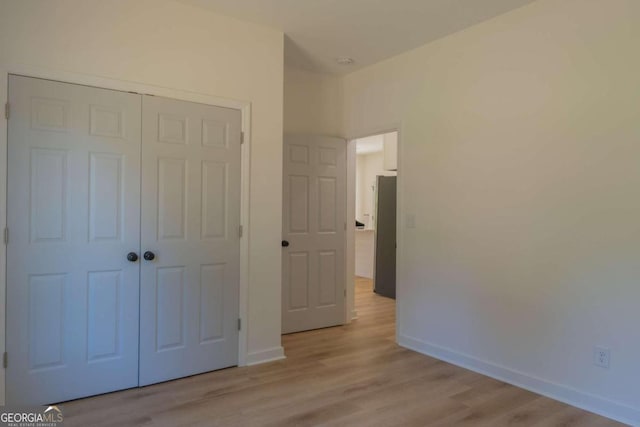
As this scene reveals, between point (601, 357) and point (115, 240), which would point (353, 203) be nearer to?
point (115, 240)

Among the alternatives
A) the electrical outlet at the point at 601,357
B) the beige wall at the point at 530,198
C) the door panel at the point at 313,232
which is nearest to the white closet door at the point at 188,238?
the door panel at the point at 313,232

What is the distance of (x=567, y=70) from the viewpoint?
9.18 ft

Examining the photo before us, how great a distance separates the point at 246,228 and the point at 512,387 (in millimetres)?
2343

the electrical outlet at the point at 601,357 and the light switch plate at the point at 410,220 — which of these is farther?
the light switch plate at the point at 410,220

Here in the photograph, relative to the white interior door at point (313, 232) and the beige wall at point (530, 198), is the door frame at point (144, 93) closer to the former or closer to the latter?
the white interior door at point (313, 232)

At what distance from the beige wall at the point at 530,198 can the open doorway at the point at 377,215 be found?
1234mm

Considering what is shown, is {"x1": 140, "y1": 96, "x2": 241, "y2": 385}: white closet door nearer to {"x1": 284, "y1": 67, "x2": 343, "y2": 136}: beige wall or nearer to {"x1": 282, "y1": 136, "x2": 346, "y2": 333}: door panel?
{"x1": 282, "y1": 136, "x2": 346, "y2": 333}: door panel

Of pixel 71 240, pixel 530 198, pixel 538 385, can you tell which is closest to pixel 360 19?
pixel 530 198

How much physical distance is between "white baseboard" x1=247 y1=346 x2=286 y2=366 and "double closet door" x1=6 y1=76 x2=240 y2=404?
14cm

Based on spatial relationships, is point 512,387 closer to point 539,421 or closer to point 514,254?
point 539,421

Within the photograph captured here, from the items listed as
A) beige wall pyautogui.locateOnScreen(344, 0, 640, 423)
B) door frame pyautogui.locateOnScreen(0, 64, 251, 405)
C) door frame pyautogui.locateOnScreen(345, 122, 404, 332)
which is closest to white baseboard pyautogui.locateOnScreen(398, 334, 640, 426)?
beige wall pyautogui.locateOnScreen(344, 0, 640, 423)

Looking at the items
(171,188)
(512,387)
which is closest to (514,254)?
(512,387)

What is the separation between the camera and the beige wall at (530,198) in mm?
2566

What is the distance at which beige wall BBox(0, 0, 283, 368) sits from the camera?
2570 mm
